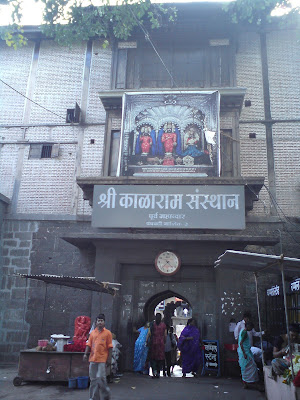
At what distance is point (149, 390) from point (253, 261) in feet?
12.6

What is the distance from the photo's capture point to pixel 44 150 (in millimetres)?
13781

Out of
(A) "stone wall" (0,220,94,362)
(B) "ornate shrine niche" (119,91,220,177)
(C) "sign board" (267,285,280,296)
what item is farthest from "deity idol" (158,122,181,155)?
(C) "sign board" (267,285,280,296)

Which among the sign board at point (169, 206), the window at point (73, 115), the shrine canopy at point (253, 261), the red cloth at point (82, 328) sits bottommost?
the red cloth at point (82, 328)

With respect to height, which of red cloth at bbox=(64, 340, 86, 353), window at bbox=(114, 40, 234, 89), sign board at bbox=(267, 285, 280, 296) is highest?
window at bbox=(114, 40, 234, 89)

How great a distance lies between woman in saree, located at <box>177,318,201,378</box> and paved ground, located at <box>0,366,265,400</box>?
1.68ft

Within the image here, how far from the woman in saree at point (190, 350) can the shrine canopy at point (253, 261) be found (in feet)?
12.4

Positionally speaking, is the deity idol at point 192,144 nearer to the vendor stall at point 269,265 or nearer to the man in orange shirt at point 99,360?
the vendor stall at point 269,265

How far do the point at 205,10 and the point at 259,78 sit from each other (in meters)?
2.97

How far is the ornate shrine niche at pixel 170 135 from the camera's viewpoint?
1209 cm

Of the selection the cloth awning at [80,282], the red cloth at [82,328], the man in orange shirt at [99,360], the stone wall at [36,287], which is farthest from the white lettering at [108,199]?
the man in orange shirt at [99,360]

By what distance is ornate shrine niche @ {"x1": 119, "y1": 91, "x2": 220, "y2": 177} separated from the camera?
12086 millimetres

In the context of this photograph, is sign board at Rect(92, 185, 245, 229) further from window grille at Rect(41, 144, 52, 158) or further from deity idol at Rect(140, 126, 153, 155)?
window grille at Rect(41, 144, 52, 158)

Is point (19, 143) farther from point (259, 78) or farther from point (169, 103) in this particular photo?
point (259, 78)

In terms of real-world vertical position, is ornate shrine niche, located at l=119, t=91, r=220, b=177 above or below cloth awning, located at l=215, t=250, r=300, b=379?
above
